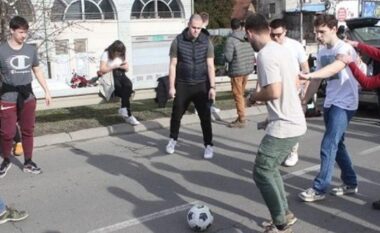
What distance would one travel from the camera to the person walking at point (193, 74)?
6.53 metres

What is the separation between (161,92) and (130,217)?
5037 mm

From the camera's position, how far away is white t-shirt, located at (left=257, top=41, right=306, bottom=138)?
3.78m

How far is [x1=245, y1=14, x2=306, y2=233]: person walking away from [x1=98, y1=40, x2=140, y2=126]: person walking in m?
5.04

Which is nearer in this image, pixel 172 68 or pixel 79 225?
pixel 79 225

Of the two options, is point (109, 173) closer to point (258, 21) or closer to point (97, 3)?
point (258, 21)

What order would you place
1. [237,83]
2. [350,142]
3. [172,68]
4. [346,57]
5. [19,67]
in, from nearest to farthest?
1. [346,57]
2. [19,67]
3. [172,68]
4. [350,142]
5. [237,83]

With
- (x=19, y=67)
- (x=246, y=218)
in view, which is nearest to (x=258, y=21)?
(x=246, y=218)

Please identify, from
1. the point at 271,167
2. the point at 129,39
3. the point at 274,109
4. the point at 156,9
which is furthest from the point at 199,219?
the point at 156,9

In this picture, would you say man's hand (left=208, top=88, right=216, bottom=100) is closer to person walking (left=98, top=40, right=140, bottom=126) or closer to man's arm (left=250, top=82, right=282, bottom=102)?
person walking (left=98, top=40, right=140, bottom=126)

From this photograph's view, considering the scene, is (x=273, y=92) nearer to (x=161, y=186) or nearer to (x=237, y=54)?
(x=161, y=186)

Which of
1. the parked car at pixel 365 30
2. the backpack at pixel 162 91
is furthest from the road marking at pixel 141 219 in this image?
the parked car at pixel 365 30

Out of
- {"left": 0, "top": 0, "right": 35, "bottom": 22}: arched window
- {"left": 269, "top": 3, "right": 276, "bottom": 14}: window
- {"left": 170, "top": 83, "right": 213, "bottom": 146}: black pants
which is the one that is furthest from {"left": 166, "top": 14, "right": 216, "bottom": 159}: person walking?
{"left": 269, "top": 3, "right": 276, "bottom": 14}: window

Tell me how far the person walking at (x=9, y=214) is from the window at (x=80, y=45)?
23.5 metres

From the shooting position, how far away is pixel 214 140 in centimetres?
786
